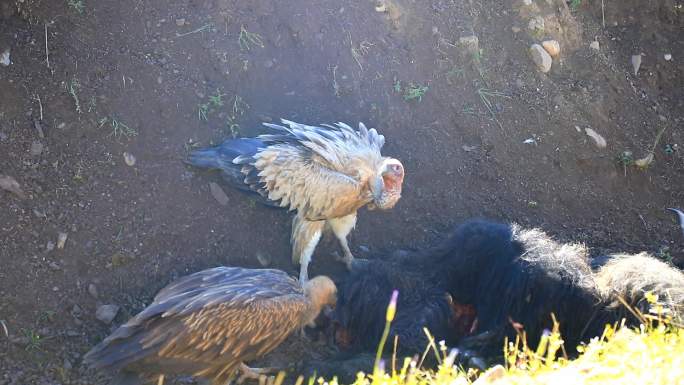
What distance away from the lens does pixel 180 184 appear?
6.18 metres

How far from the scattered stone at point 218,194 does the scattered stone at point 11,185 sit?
1.35 metres

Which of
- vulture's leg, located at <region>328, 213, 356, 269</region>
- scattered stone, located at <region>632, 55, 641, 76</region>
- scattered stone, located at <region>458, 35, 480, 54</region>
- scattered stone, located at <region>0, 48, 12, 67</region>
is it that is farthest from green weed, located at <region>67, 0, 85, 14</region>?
scattered stone, located at <region>632, 55, 641, 76</region>

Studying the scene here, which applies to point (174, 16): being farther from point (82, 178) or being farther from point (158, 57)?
point (82, 178)

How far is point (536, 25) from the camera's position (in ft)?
25.4

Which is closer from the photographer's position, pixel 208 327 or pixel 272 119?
pixel 208 327

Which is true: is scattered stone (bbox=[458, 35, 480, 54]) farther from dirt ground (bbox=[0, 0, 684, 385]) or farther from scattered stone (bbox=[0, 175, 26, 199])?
scattered stone (bbox=[0, 175, 26, 199])

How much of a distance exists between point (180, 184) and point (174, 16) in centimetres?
144

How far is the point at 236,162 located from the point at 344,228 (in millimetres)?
985

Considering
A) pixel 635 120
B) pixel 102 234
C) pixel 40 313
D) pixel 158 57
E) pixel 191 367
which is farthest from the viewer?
pixel 635 120

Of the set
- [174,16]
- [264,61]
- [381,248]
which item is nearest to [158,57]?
[174,16]

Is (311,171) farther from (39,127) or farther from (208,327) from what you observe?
(39,127)

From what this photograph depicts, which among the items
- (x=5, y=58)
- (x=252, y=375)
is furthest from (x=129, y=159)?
(x=252, y=375)

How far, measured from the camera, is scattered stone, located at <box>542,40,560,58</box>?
7.75m

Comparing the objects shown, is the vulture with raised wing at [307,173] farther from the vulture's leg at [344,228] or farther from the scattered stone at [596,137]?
the scattered stone at [596,137]
